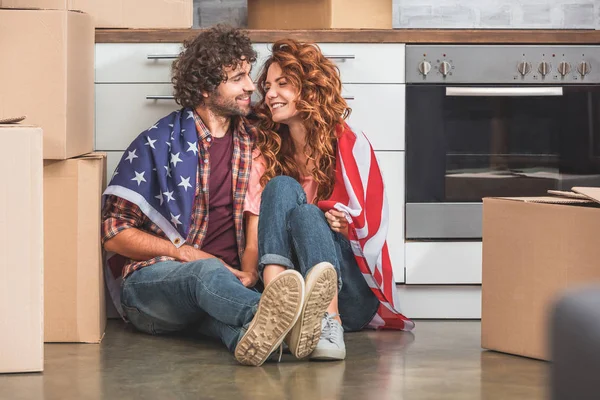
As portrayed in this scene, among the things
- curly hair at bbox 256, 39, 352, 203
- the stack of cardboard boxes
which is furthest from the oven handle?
the stack of cardboard boxes

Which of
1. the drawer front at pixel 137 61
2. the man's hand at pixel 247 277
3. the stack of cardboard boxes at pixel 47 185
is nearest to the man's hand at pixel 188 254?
the man's hand at pixel 247 277

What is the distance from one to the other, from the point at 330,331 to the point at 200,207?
584mm

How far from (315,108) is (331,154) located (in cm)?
14

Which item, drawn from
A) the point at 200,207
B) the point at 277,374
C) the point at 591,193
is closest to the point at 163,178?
the point at 200,207

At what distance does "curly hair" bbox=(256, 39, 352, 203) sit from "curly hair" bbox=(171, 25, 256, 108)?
109 mm

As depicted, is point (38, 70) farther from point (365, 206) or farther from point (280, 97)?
point (365, 206)

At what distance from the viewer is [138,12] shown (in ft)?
10.0

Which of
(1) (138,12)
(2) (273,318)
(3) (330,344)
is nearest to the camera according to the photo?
(2) (273,318)

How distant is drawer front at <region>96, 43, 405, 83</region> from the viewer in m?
3.08

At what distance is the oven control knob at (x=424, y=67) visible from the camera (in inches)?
122

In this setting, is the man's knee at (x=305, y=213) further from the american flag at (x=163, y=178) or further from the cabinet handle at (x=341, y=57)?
the cabinet handle at (x=341, y=57)

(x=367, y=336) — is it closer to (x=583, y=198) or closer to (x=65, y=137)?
(x=583, y=198)

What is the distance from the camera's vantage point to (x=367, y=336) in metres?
2.92

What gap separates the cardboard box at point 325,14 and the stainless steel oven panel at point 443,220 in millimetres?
587
